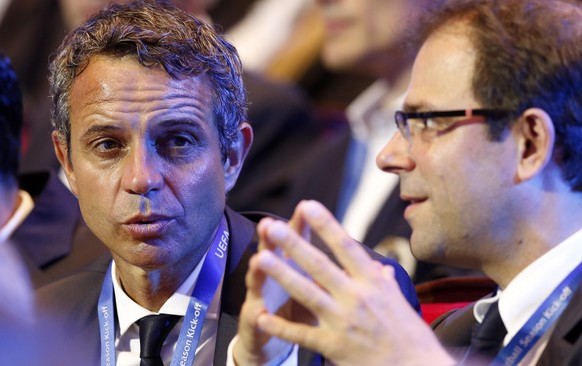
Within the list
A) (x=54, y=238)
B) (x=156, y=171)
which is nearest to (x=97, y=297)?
(x=156, y=171)

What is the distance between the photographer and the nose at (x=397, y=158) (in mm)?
2865

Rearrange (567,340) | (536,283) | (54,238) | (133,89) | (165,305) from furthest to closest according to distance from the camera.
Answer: (54,238) → (165,305) → (133,89) → (536,283) → (567,340)

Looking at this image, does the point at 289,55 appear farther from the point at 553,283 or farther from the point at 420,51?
the point at 553,283

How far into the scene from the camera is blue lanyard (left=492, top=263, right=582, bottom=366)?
8.23ft

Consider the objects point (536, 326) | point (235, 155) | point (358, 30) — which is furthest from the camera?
point (358, 30)

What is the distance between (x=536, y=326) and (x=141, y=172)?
1017 mm

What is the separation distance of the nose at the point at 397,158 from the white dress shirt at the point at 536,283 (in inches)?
15.9

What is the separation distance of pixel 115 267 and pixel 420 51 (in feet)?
3.36

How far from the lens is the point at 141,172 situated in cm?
278

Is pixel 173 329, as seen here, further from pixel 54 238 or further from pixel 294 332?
pixel 54 238

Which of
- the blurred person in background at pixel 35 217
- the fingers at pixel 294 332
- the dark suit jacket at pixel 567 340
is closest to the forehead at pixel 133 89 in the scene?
the fingers at pixel 294 332

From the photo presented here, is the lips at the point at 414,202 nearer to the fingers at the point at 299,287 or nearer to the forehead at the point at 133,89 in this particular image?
the forehead at the point at 133,89

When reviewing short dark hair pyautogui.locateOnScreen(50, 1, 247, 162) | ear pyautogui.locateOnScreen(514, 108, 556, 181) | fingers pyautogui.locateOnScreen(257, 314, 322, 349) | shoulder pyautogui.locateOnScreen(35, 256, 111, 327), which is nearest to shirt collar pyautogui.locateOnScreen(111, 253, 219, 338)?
shoulder pyautogui.locateOnScreen(35, 256, 111, 327)

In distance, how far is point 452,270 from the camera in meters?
3.88
